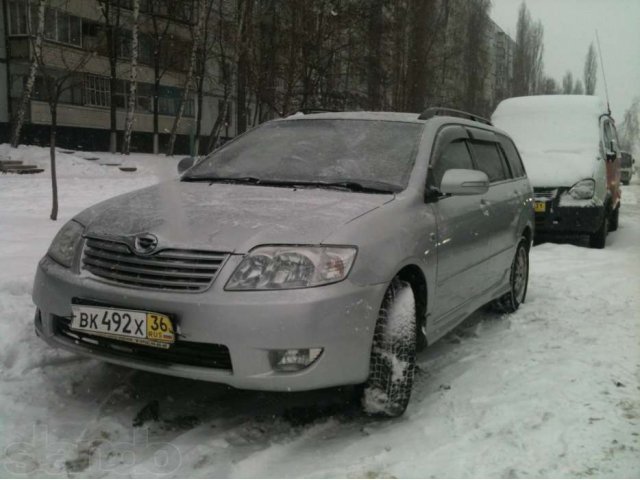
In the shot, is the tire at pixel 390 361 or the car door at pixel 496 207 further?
the car door at pixel 496 207

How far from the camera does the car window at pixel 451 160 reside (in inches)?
147

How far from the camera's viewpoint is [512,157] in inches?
217

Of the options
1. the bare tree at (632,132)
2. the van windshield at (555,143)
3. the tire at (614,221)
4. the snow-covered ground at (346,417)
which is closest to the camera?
the snow-covered ground at (346,417)

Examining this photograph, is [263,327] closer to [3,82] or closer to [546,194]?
[546,194]

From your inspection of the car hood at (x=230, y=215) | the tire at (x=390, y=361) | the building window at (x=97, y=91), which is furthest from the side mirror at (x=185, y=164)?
the building window at (x=97, y=91)

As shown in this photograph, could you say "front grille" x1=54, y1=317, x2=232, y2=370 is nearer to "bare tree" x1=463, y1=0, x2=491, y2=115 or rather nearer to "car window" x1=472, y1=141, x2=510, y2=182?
"car window" x1=472, y1=141, x2=510, y2=182

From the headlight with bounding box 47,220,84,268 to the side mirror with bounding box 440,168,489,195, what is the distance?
1.98m

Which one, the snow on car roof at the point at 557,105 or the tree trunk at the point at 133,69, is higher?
the tree trunk at the point at 133,69

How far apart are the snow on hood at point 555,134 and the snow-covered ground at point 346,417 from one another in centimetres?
449

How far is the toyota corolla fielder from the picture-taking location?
2.64 metres

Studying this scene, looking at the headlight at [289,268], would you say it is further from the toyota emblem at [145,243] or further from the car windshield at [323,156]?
the car windshield at [323,156]

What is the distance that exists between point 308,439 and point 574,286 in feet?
13.2

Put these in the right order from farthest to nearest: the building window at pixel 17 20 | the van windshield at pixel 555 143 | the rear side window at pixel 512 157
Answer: the building window at pixel 17 20, the van windshield at pixel 555 143, the rear side window at pixel 512 157

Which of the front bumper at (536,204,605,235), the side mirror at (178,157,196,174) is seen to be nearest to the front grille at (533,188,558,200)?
the front bumper at (536,204,605,235)
